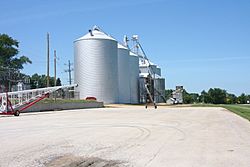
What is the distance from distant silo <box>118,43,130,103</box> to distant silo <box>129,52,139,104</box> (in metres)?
3.10

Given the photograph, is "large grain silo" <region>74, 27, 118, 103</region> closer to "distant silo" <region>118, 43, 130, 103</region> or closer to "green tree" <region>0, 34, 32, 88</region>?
"distant silo" <region>118, 43, 130, 103</region>

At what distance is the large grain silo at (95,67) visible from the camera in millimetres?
65688

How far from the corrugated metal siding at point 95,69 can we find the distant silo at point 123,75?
725 cm

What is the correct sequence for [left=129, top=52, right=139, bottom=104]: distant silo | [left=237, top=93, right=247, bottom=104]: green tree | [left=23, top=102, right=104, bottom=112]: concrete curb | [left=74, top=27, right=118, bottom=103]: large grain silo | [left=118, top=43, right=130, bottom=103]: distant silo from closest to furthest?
[left=23, top=102, right=104, bottom=112]: concrete curb
[left=74, top=27, right=118, bottom=103]: large grain silo
[left=118, top=43, right=130, bottom=103]: distant silo
[left=129, top=52, right=139, bottom=104]: distant silo
[left=237, top=93, right=247, bottom=104]: green tree

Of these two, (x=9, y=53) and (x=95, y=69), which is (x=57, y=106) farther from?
(x=9, y=53)

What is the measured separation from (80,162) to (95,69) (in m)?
58.1

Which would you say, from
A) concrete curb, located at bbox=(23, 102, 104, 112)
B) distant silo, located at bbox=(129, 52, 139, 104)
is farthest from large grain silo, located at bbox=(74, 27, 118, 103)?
distant silo, located at bbox=(129, 52, 139, 104)

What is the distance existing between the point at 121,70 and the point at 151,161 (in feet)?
224

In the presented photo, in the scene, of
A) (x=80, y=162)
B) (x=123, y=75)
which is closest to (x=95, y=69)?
(x=123, y=75)

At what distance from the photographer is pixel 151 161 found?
7934 millimetres

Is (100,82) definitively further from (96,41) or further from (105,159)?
(105,159)

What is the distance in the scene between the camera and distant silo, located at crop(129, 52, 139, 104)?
267 feet

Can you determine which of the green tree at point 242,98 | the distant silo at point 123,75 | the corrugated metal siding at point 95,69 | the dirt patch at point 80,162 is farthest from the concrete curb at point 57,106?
the green tree at point 242,98

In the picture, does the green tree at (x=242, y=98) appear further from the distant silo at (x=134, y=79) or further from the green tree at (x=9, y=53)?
the green tree at (x=9, y=53)
